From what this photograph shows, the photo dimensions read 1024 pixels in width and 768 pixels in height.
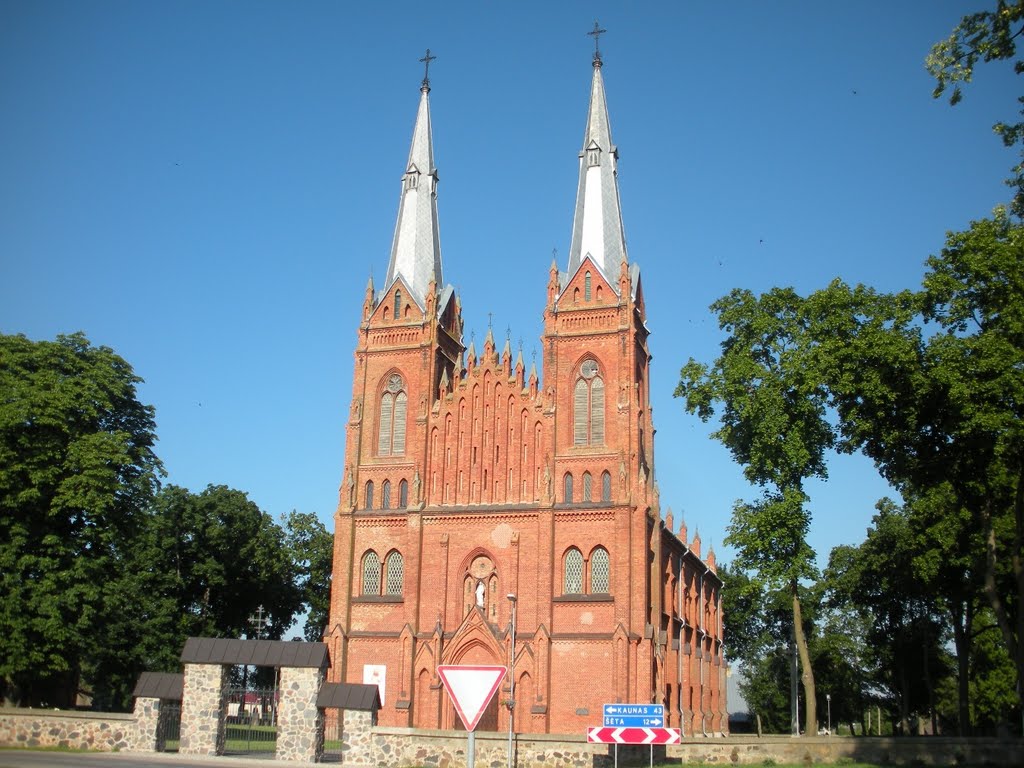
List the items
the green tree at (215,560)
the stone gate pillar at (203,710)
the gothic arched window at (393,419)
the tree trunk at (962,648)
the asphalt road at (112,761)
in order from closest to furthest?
the asphalt road at (112,761) < the stone gate pillar at (203,710) < the tree trunk at (962,648) < the gothic arched window at (393,419) < the green tree at (215,560)

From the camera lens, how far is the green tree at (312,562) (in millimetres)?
68812

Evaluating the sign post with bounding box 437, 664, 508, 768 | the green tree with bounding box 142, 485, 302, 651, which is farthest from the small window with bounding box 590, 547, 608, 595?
the sign post with bounding box 437, 664, 508, 768

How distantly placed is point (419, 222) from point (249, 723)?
27168mm

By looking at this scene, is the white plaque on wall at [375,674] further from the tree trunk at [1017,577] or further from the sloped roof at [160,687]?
the tree trunk at [1017,577]

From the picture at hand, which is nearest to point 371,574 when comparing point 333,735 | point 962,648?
point 333,735

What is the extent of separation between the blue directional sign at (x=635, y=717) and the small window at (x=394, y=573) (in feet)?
75.8

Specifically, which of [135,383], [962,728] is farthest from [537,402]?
[962,728]

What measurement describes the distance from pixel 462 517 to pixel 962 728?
25.2 meters

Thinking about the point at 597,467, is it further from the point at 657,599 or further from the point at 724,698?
the point at 724,698

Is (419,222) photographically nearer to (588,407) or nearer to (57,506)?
(588,407)

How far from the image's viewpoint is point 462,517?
149 ft

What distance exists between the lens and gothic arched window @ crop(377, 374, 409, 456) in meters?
48.0

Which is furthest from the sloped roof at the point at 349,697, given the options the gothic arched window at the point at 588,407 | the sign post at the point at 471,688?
the sign post at the point at 471,688

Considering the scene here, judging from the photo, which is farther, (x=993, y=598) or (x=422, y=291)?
(x=422, y=291)
